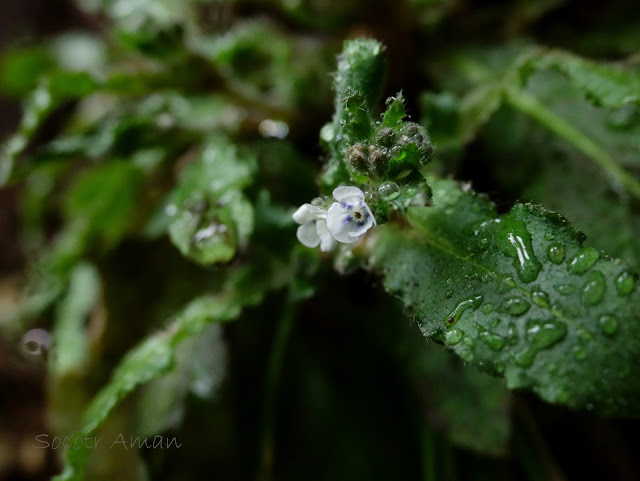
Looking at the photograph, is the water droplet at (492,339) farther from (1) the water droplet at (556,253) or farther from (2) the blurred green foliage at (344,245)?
(1) the water droplet at (556,253)

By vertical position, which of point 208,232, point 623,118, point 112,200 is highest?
point 623,118

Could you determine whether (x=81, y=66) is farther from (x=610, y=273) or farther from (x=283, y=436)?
(x=610, y=273)

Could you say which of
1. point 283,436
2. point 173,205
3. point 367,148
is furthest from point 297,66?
point 283,436

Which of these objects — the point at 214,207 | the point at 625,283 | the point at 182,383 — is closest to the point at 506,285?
the point at 625,283

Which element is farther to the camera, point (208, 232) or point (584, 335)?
point (208, 232)

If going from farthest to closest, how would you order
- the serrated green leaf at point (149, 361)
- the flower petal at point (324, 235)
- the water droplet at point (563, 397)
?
1. the serrated green leaf at point (149, 361)
2. the flower petal at point (324, 235)
3. the water droplet at point (563, 397)

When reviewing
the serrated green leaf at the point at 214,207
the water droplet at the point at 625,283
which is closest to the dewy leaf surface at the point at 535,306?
the water droplet at the point at 625,283

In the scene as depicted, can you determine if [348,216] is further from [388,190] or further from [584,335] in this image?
[584,335]
